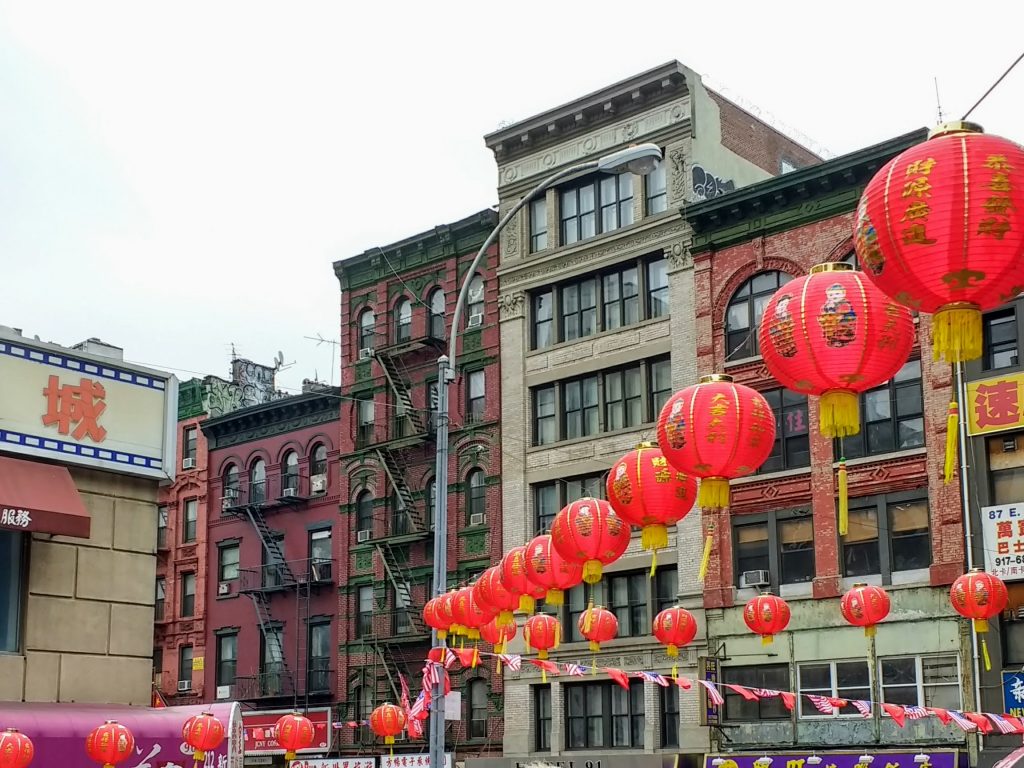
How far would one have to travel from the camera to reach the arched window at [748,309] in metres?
39.4

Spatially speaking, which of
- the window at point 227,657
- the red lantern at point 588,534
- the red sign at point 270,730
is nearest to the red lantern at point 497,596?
the red lantern at point 588,534

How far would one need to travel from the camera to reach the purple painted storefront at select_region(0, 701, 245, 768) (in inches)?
682

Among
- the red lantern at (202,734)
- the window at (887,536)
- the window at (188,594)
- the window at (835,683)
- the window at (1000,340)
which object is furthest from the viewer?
the window at (188,594)

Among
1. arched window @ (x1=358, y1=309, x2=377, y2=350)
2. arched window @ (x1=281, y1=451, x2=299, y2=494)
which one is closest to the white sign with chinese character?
arched window @ (x1=358, y1=309, x2=377, y2=350)

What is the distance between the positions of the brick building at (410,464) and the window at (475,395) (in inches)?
1.8

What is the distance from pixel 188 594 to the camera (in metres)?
55.2

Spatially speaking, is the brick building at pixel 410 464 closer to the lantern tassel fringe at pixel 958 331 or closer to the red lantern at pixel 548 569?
the red lantern at pixel 548 569

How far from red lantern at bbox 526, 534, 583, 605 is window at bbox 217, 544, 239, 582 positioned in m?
32.2

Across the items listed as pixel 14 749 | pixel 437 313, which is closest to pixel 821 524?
pixel 437 313

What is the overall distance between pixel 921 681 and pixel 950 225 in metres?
26.4

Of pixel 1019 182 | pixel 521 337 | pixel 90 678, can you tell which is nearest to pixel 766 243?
pixel 521 337

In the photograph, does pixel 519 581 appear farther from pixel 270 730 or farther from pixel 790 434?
pixel 270 730

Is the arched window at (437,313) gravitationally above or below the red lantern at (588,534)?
above

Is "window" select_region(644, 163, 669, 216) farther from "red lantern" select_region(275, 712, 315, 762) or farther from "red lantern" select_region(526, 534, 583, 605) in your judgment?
"red lantern" select_region(526, 534, 583, 605)
